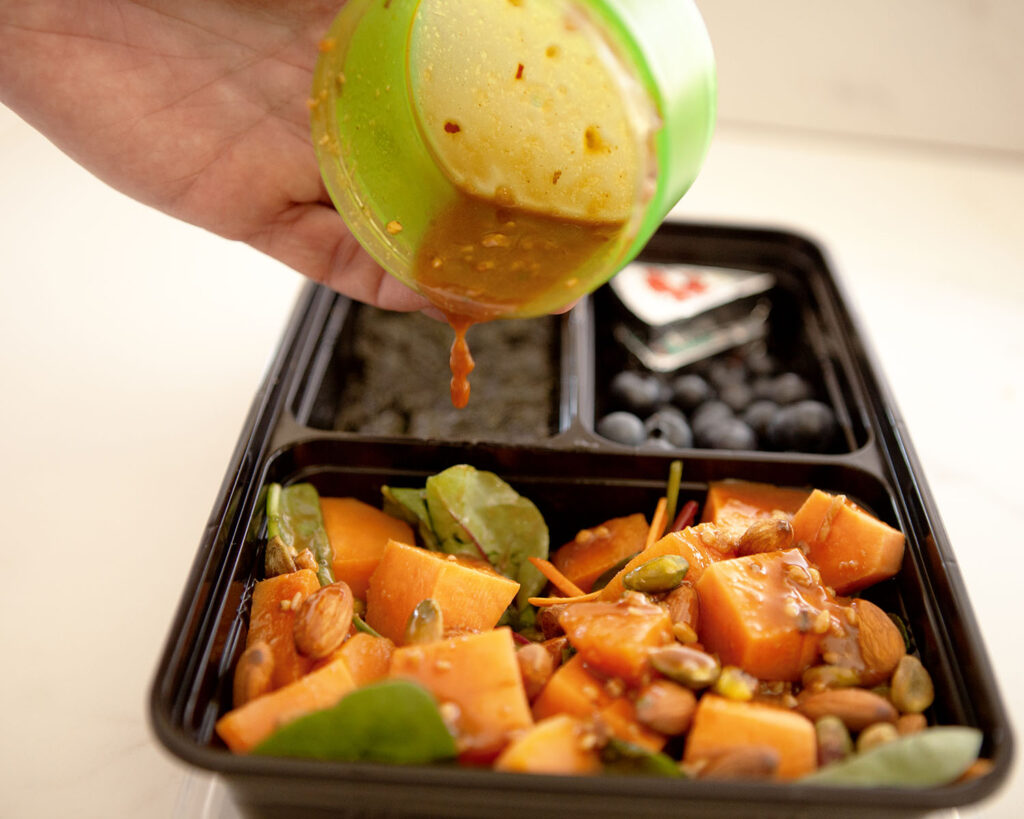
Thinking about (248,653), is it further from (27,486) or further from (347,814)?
(27,486)

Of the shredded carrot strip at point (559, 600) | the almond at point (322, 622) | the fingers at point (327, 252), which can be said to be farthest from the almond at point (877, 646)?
the fingers at point (327, 252)

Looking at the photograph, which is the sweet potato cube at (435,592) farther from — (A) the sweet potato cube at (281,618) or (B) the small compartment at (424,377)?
(B) the small compartment at (424,377)

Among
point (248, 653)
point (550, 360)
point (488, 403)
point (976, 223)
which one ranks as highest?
point (976, 223)

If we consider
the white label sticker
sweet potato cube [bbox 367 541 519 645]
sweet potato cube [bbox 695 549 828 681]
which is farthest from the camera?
the white label sticker

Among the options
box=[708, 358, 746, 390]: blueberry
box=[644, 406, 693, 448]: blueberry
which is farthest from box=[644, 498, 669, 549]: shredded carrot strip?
box=[708, 358, 746, 390]: blueberry

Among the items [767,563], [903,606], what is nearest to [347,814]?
[767,563]

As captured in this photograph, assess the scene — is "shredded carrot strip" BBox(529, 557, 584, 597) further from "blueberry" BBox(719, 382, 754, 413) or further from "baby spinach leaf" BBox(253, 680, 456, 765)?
"blueberry" BBox(719, 382, 754, 413)
